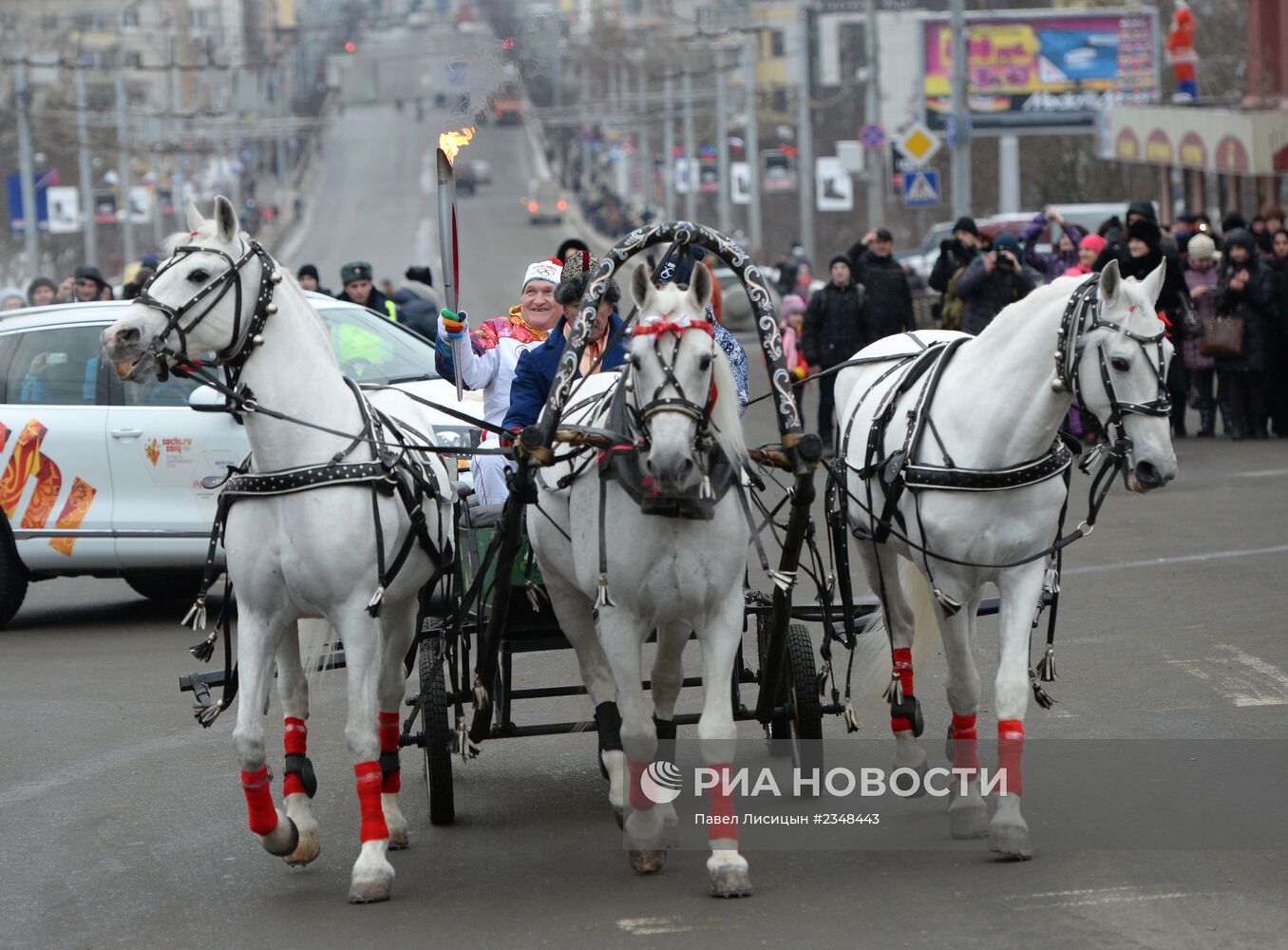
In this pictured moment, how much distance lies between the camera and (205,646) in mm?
7488

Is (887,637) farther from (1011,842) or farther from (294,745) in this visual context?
(294,745)

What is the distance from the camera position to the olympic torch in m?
8.18

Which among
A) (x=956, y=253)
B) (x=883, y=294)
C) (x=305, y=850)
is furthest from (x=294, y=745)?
(x=956, y=253)

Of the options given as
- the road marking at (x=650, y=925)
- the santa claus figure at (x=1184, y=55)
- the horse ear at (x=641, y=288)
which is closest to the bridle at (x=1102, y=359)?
the horse ear at (x=641, y=288)

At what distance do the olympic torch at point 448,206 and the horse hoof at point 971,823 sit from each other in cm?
286

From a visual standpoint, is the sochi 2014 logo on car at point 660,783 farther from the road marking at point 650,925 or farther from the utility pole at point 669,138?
the utility pole at point 669,138

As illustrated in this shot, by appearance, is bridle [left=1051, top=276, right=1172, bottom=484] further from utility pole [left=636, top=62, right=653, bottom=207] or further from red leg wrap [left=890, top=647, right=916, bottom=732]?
utility pole [left=636, top=62, right=653, bottom=207]

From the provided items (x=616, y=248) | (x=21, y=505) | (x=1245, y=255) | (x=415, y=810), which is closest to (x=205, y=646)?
(x=415, y=810)

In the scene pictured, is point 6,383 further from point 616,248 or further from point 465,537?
point 616,248

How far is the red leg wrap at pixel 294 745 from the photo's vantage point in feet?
24.1

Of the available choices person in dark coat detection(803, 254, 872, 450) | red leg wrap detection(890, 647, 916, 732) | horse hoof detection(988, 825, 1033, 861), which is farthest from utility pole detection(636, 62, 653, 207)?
horse hoof detection(988, 825, 1033, 861)

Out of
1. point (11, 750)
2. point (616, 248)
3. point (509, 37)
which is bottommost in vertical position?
point (11, 750)

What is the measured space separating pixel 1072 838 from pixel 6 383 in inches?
330

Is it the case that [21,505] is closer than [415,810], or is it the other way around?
[415,810]
